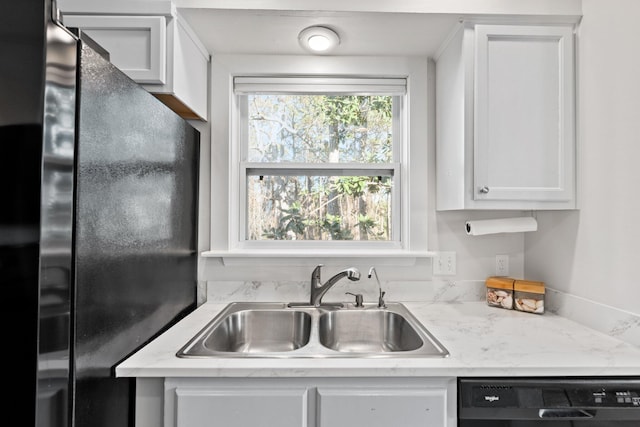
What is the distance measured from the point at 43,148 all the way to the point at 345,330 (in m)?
1.33

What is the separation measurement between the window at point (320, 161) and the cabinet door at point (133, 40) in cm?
60

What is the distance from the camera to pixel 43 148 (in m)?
0.74

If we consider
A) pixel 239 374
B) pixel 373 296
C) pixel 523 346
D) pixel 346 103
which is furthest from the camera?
pixel 346 103

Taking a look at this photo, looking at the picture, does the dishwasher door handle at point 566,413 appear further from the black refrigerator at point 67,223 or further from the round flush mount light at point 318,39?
the round flush mount light at point 318,39


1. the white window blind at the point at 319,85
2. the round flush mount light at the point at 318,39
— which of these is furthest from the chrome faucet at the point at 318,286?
the round flush mount light at the point at 318,39

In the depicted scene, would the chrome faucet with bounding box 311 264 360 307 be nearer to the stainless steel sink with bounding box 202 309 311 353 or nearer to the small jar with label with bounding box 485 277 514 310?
the stainless steel sink with bounding box 202 309 311 353

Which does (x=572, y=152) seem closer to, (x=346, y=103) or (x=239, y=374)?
(x=346, y=103)

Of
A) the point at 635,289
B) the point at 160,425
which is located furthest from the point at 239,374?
the point at 635,289

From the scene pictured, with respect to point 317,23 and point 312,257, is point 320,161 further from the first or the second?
point 317,23

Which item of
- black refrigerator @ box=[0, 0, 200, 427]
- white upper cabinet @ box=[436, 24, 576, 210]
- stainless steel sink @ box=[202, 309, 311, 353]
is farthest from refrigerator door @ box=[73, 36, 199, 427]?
white upper cabinet @ box=[436, 24, 576, 210]

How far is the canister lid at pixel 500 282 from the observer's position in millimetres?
1642

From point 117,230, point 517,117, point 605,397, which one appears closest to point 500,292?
point 605,397

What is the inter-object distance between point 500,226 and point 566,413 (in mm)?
777

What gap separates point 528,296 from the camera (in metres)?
1.58
